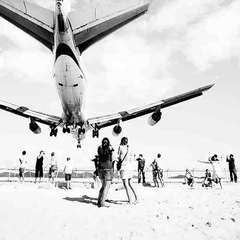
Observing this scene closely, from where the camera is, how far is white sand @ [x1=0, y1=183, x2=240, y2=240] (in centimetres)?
593

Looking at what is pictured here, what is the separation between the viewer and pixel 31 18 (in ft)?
58.1

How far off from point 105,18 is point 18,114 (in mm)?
10006

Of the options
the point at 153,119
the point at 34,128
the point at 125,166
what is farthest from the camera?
the point at 34,128

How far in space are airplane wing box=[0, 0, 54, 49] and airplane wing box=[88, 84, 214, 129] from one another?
7.95 m

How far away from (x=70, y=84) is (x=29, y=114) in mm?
5543

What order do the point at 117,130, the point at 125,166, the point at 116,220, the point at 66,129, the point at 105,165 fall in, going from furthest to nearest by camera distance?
the point at 117,130 < the point at 66,129 < the point at 125,166 < the point at 105,165 < the point at 116,220

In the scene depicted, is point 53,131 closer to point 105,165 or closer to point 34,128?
point 34,128

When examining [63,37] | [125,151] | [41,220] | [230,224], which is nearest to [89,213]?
[41,220]

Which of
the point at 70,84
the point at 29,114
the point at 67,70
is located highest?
the point at 67,70

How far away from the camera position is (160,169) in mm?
17219

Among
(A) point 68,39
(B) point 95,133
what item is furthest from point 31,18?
(B) point 95,133

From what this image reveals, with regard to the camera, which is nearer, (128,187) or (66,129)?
(128,187)

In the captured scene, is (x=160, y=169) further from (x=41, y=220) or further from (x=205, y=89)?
(x=41, y=220)

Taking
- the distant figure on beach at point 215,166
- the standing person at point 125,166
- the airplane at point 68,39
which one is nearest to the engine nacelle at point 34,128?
the airplane at point 68,39
